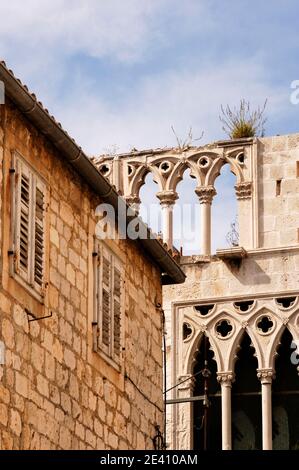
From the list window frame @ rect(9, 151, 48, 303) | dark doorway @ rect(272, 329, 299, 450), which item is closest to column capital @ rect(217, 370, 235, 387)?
dark doorway @ rect(272, 329, 299, 450)

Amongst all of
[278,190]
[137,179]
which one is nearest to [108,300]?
[278,190]

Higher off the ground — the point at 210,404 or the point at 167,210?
the point at 167,210

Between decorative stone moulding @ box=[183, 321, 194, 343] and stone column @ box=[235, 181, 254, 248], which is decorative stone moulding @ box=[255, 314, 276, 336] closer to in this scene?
decorative stone moulding @ box=[183, 321, 194, 343]

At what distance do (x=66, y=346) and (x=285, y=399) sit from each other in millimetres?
12898

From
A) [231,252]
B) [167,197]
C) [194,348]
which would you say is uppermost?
[167,197]

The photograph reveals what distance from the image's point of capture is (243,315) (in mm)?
32312

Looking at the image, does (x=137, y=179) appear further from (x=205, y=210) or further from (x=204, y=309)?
(x=204, y=309)

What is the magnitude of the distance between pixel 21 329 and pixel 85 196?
2.58 metres

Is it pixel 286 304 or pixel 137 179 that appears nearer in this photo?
pixel 286 304

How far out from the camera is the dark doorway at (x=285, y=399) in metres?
32.1

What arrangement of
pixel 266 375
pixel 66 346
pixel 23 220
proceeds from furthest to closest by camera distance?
1. pixel 266 375
2. pixel 66 346
3. pixel 23 220

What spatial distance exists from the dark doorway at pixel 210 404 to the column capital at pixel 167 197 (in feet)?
7.81
